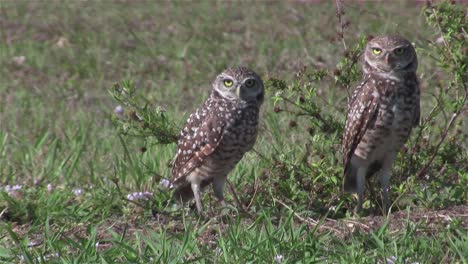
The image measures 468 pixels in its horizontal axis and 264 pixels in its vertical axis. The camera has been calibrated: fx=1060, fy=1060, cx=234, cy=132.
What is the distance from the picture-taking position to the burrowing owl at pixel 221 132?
252 inches

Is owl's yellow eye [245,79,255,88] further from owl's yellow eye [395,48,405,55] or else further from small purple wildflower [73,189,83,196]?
small purple wildflower [73,189,83,196]

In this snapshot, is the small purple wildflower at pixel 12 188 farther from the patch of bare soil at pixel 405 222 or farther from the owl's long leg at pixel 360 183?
the owl's long leg at pixel 360 183

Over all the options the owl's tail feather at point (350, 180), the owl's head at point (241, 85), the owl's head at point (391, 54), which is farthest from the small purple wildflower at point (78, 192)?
the owl's head at point (391, 54)

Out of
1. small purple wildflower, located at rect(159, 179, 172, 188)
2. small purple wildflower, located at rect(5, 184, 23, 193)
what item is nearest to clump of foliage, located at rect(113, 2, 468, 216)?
small purple wildflower, located at rect(159, 179, 172, 188)

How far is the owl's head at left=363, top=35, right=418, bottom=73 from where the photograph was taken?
6.02 meters

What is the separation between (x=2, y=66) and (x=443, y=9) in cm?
609

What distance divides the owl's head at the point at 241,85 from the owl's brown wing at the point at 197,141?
16 cm

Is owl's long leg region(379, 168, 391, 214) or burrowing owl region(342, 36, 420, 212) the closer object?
burrowing owl region(342, 36, 420, 212)

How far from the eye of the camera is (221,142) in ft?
21.0

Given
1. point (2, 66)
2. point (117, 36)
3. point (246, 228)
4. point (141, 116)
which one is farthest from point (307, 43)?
point (246, 228)

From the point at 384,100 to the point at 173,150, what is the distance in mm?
2062

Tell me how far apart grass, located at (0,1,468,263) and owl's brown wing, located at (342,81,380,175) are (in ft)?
0.64

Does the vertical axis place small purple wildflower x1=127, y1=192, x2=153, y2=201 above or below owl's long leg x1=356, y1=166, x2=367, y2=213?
below

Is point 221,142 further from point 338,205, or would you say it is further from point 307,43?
point 307,43
